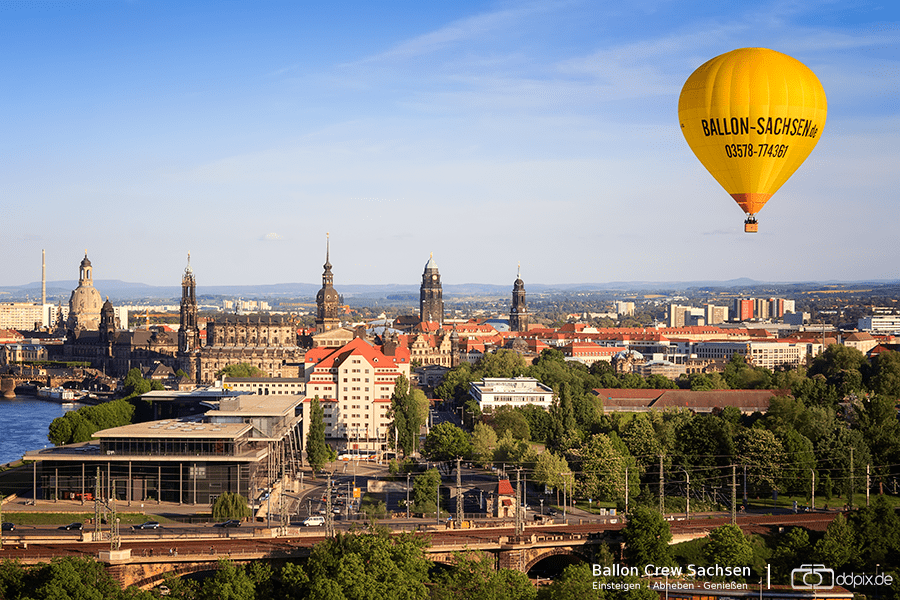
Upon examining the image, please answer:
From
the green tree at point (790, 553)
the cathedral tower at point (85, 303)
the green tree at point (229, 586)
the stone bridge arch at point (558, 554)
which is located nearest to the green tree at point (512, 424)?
the stone bridge arch at point (558, 554)

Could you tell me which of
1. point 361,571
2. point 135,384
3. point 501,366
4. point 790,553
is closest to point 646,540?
→ point 790,553

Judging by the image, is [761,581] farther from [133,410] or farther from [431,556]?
[133,410]

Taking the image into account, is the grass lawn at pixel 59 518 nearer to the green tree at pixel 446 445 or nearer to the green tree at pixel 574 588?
the green tree at pixel 446 445

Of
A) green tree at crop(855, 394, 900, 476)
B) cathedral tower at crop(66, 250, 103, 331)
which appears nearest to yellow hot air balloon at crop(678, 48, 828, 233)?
green tree at crop(855, 394, 900, 476)

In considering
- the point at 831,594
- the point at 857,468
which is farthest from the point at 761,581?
the point at 857,468

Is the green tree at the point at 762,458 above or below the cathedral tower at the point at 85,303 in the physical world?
below

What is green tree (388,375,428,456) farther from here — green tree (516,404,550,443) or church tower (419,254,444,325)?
church tower (419,254,444,325)
